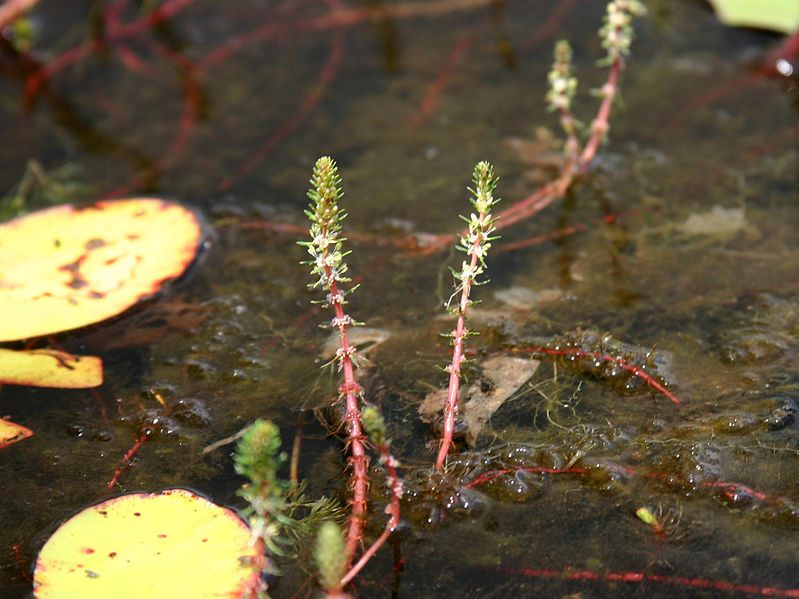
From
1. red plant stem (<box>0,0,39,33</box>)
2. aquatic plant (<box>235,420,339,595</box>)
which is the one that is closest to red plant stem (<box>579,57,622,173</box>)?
aquatic plant (<box>235,420,339,595</box>)

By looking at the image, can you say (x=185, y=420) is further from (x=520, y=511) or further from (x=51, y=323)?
(x=520, y=511)

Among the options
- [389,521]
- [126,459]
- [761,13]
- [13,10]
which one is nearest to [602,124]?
[761,13]

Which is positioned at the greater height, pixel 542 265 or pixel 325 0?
pixel 325 0

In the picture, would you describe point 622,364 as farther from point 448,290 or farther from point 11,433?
point 11,433


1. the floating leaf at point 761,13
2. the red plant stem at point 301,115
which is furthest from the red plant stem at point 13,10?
the floating leaf at point 761,13

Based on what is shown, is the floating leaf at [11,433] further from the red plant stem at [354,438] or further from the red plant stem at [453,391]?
the red plant stem at [453,391]

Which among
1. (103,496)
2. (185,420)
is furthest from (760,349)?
(103,496)
